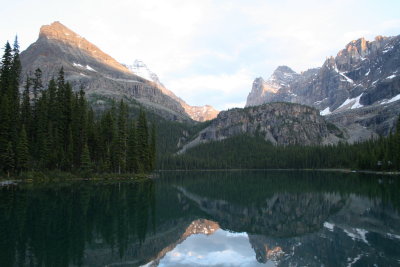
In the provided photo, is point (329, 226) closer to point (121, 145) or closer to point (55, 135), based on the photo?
point (55, 135)

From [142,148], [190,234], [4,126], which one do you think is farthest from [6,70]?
[190,234]

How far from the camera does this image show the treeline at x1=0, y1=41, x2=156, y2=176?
71062mm

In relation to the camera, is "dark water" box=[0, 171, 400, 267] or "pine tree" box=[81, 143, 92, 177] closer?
"dark water" box=[0, 171, 400, 267]

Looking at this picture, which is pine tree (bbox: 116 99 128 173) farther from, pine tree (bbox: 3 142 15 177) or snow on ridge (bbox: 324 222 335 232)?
snow on ridge (bbox: 324 222 335 232)

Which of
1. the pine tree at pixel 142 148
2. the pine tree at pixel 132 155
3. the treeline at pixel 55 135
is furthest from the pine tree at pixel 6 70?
the pine tree at pixel 142 148

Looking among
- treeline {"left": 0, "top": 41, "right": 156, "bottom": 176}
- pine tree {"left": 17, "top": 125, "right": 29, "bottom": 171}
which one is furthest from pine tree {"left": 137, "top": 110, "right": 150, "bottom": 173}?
pine tree {"left": 17, "top": 125, "right": 29, "bottom": 171}

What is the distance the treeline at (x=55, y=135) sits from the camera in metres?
71.1

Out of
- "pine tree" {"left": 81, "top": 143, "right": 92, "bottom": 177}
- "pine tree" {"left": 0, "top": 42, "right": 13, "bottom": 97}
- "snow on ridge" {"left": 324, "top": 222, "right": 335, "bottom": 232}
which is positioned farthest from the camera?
"pine tree" {"left": 81, "top": 143, "right": 92, "bottom": 177}

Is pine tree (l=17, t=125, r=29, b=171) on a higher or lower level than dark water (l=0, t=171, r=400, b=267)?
higher

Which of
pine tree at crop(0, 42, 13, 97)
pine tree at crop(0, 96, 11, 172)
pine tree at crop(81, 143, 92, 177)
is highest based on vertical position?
pine tree at crop(0, 42, 13, 97)

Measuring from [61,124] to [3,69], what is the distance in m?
17.9

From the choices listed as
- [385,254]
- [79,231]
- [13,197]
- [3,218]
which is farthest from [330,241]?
[13,197]

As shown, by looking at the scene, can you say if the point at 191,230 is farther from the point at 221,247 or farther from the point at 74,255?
the point at 74,255

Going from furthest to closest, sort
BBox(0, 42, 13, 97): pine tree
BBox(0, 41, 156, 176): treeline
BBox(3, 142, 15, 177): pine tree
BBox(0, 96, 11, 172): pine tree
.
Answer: BBox(0, 42, 13, 97): pine tree < BBox(0, 41, 156, 176): treeline < BBox(0, 96, 11, 172): pine tree < BBox(3, 142, 15, 177): pine tree
